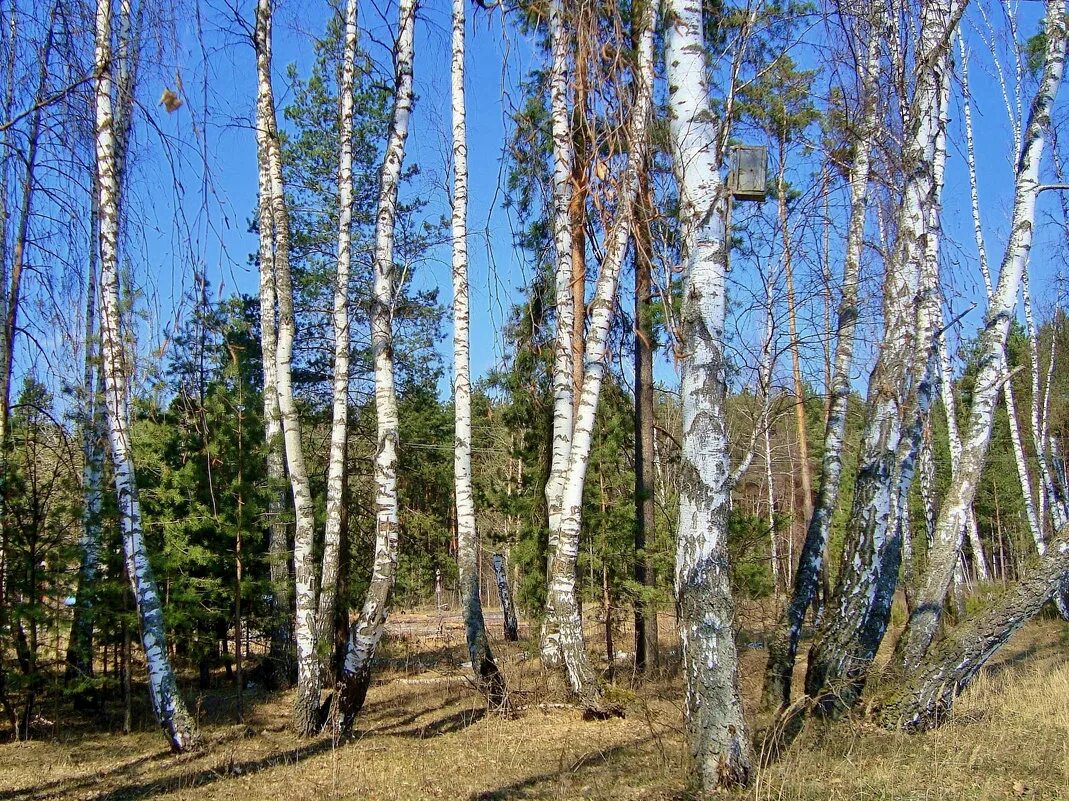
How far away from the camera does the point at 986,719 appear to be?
6398mm

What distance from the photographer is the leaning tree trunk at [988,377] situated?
21.7 ft

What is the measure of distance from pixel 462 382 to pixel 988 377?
591 cm

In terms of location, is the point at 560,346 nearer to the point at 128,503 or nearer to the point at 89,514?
the point at 128,503

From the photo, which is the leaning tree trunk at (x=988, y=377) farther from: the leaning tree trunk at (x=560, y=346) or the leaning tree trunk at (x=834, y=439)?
the leaning tree trunk at (x=560, y=346)

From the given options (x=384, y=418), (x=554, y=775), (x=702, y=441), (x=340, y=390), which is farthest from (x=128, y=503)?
(x=702, y=441)

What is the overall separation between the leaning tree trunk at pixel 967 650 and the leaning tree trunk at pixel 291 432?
18.1 feet

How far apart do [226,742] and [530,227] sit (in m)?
7.18

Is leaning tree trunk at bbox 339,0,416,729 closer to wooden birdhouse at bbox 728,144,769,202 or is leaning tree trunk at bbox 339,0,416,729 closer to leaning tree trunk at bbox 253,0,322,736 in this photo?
leaning tree trunk at bbox 253,0,322,736

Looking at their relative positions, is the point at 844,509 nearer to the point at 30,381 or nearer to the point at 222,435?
the point at 222,435

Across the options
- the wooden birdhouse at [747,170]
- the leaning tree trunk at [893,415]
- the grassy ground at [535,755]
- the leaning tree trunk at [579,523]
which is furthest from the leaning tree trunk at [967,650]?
the wooden birdhouse at [747,170]

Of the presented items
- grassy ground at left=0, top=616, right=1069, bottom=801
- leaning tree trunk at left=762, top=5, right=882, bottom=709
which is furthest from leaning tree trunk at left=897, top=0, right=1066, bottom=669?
leaning tree trunk at left=762, top=5, right=882, bottom=709

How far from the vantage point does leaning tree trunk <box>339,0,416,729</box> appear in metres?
7.86

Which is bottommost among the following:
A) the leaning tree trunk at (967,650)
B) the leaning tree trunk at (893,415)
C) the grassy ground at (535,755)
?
the grassy ground at (535,755)

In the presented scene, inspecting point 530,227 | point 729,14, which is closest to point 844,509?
point 530,227
